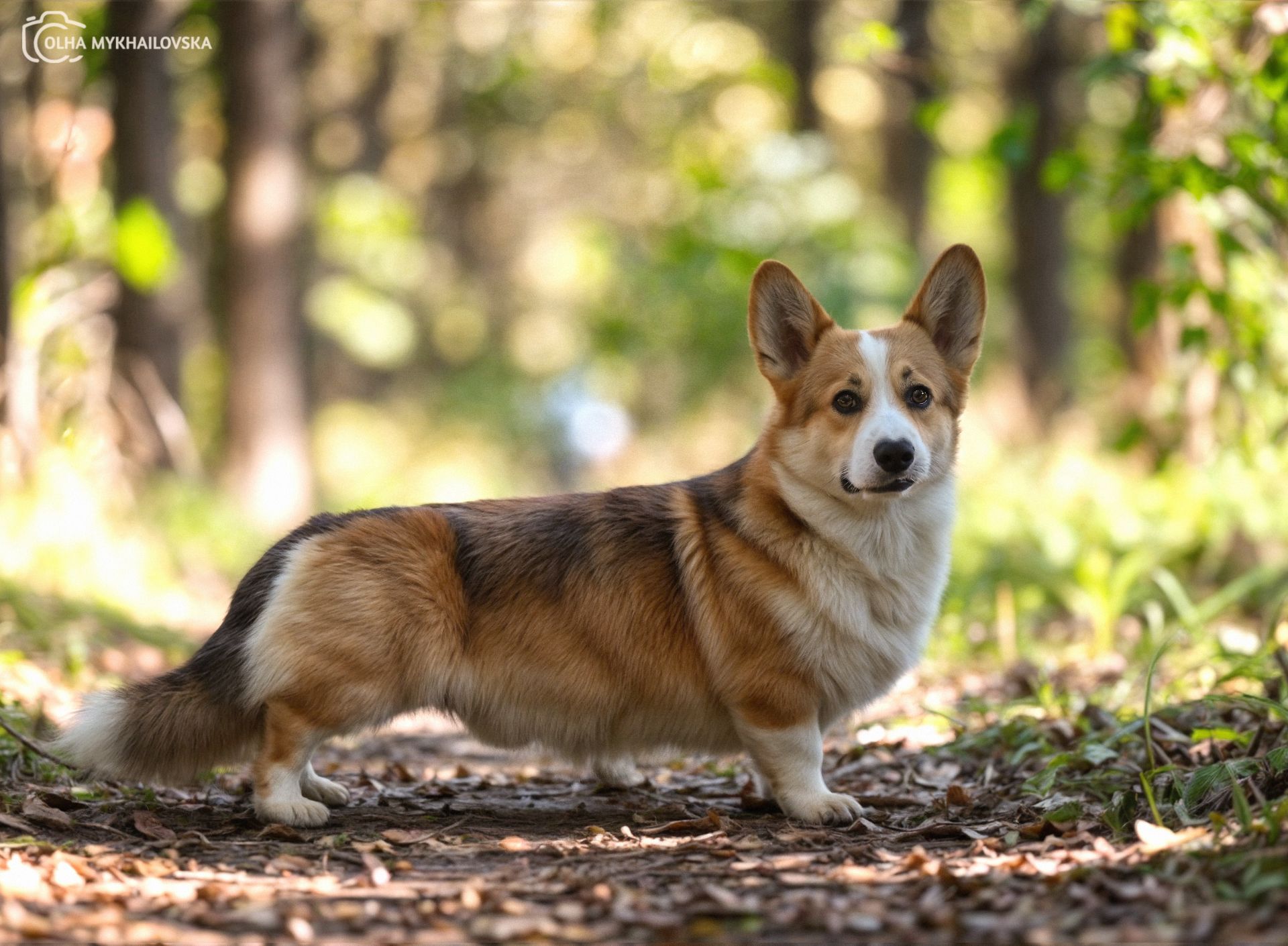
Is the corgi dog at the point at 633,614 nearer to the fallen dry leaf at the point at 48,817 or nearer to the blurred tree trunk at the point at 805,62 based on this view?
the fallen dry leaf at the point at 48,817

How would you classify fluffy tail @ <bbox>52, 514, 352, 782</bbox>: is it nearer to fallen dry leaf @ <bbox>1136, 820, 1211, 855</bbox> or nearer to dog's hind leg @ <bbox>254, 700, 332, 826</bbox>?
dog's hind leg @ <bbox>254, 700, 332, 826</bbox>

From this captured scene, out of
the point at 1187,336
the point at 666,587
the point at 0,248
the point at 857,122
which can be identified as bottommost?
the point at 666,587

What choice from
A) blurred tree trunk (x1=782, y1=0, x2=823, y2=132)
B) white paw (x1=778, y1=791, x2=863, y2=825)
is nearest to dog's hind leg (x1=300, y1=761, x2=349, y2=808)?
white paw (x1=778, y1=791, x2=863, y2=825)

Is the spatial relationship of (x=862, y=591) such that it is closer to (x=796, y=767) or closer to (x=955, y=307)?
(x=796, y=767)

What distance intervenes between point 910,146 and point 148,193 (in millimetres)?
11392

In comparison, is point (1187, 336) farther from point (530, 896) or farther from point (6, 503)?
point (6, 503)

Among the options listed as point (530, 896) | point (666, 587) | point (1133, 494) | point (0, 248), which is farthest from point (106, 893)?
point (0, 248)

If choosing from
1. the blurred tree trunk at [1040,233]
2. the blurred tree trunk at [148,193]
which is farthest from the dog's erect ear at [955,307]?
the blurred tree trunk at [1040,233]

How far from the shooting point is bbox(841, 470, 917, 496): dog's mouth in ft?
13.3

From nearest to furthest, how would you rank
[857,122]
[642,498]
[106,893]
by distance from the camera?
[106,893] → [642,498] → [857,122]

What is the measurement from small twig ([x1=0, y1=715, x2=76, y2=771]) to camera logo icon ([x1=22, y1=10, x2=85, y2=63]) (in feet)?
23.7

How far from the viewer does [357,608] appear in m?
4.06

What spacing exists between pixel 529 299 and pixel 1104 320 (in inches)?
449

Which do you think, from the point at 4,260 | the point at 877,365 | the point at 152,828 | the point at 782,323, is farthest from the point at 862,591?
the point at 4,260
